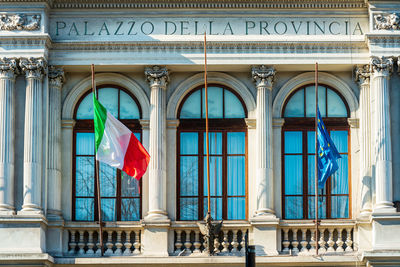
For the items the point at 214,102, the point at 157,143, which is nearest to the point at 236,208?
the point at 157,143

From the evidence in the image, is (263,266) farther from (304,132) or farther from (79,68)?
(79,68)

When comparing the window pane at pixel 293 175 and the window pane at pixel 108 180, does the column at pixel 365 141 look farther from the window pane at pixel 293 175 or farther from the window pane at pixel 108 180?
the window pane at pixel 108 180

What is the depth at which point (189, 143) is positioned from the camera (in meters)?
33.4

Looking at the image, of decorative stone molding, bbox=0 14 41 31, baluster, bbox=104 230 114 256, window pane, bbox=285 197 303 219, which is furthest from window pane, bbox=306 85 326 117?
decorative stone molding, bbox=0 14 41 31

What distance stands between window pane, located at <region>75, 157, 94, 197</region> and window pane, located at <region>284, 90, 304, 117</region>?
17.0 ft

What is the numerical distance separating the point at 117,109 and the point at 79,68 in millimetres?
1442

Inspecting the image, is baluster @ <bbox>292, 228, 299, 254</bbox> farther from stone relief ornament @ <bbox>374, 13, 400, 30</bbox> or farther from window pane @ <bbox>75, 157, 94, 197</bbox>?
stone relief ornament @ <bbox>374, 13, 400, 30</bbox>

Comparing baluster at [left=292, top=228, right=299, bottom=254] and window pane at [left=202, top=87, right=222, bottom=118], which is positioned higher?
window pane at [left=202, top=87, right=222, bottom=118]

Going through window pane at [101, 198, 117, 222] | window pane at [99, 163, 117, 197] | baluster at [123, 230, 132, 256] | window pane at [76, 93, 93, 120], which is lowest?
baluster at [123, 230, 132, 256]

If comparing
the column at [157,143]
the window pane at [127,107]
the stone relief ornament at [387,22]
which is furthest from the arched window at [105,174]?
the stone relief ornament at [387,22]

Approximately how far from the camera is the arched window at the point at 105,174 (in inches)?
1296

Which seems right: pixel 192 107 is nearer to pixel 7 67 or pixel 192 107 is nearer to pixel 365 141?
pixel 365 141

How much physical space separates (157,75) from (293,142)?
12.7 feet

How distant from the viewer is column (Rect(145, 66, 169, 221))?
3244 centimetres
